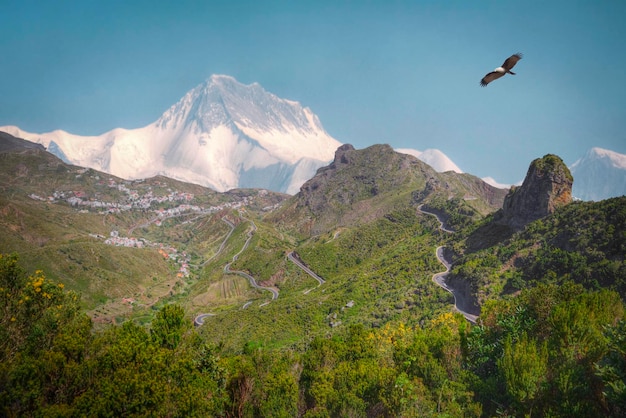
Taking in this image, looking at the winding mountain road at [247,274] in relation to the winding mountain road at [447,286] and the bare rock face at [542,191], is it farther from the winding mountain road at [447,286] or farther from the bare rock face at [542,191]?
the bare rock face at [542,191]

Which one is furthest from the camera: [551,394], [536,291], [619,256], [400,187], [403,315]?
[400,187]

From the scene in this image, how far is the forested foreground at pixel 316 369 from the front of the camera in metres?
21.9

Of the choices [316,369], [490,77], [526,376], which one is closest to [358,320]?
[316,369]

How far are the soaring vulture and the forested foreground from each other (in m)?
18.7

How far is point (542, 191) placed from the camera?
279 feet

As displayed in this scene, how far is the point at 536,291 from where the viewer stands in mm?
37469

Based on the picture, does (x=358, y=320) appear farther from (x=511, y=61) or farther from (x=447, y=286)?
(x=511, y=61)

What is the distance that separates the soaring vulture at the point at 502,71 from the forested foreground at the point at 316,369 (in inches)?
736

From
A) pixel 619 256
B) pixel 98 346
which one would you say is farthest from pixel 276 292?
pixel 98 346

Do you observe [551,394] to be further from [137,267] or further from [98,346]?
[137,267]

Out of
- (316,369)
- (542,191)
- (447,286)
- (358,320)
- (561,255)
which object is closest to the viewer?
(316,369)

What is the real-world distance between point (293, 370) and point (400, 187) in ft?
553

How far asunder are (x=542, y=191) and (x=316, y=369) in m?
75.6

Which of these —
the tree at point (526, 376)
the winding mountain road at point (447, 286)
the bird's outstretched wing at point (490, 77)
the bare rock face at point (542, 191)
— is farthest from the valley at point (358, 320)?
the bird's outstretched wing at point (490, 77)
